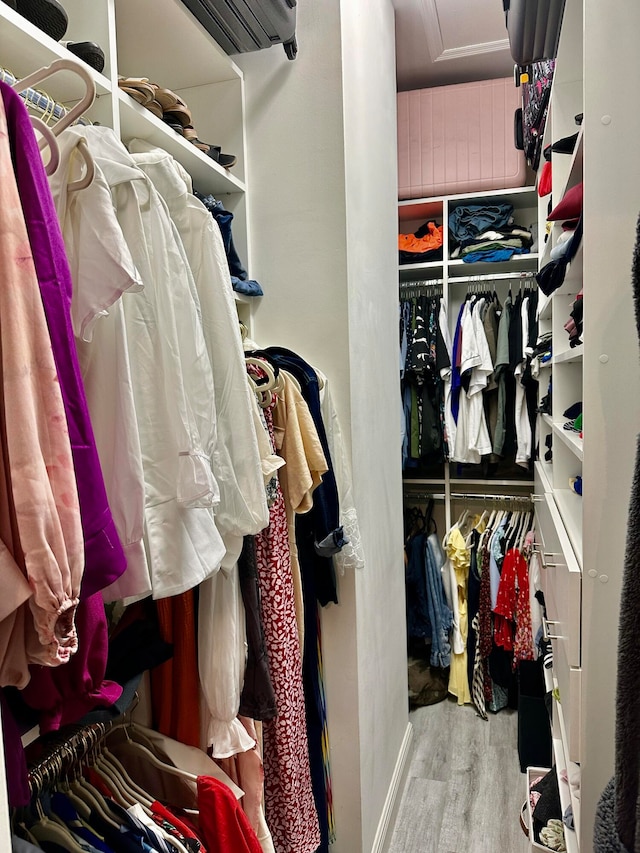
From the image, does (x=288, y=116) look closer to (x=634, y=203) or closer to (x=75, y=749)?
(x=634, y=203)

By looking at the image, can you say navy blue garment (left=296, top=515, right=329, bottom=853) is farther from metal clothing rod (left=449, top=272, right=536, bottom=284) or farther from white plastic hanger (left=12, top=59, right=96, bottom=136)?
metal clothing rod (left=449, top=272, right=536, bottom=284)

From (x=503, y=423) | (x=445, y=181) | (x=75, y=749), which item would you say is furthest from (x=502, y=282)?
(x=75, y=749)

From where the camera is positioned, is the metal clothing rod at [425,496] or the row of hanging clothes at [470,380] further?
the metal clothing rod at [425,496]

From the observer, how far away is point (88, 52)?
982 mm

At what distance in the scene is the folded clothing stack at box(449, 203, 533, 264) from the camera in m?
2.87

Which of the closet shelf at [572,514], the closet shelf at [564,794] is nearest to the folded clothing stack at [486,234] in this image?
the closet shelf at [572,514]

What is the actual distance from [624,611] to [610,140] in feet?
2.93

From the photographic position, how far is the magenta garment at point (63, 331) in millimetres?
647

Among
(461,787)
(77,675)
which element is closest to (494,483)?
(461,787)

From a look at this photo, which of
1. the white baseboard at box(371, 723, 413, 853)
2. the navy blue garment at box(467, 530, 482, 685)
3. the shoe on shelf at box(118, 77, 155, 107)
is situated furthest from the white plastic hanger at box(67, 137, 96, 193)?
the navy blue garment at box(467, 530, 482, 685)

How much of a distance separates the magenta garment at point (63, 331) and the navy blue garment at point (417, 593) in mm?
2450

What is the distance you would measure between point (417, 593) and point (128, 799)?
2.10 metres

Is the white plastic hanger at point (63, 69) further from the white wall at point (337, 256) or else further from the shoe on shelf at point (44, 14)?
the white wall at point (337, 256)

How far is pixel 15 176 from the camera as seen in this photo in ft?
2.10
